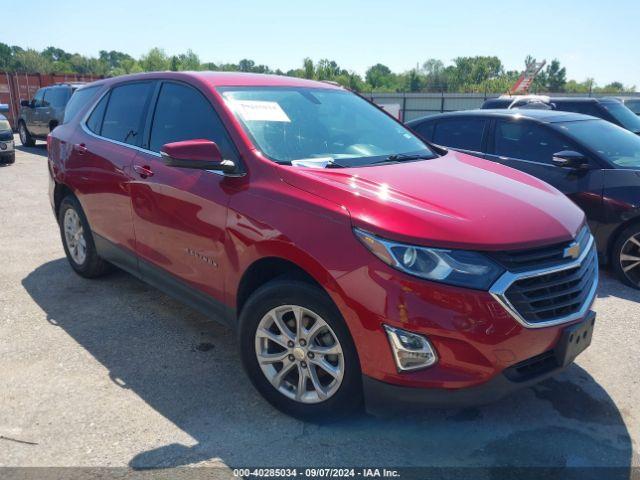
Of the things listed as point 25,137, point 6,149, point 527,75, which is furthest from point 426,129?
point 527,75

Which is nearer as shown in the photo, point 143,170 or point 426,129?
point 143,170

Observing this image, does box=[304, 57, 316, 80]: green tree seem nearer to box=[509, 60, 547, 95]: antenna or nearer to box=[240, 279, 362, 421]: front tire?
box=[509, 60, 547, 95]: antenna

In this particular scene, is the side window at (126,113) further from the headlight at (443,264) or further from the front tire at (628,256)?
the front tire at (628,256)

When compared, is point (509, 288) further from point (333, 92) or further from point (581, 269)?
point (333, 92)

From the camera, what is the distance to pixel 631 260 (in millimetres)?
4891

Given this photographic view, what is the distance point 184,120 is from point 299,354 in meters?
1.78

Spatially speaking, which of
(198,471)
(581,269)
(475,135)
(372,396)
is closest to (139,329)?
(198,471)

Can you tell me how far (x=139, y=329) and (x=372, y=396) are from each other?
7.08 feet

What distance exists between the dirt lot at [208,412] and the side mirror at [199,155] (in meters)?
1.30

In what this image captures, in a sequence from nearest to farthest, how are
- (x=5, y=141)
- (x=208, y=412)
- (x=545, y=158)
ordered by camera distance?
(x=208, y=412) < (x=545, y=158) < (x=5, y=141)

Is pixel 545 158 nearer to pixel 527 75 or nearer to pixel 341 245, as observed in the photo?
pixel 341 245

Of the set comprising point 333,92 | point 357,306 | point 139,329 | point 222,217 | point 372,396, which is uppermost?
point 333,92

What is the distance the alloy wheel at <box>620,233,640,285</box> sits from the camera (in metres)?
4.86

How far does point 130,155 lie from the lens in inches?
153
